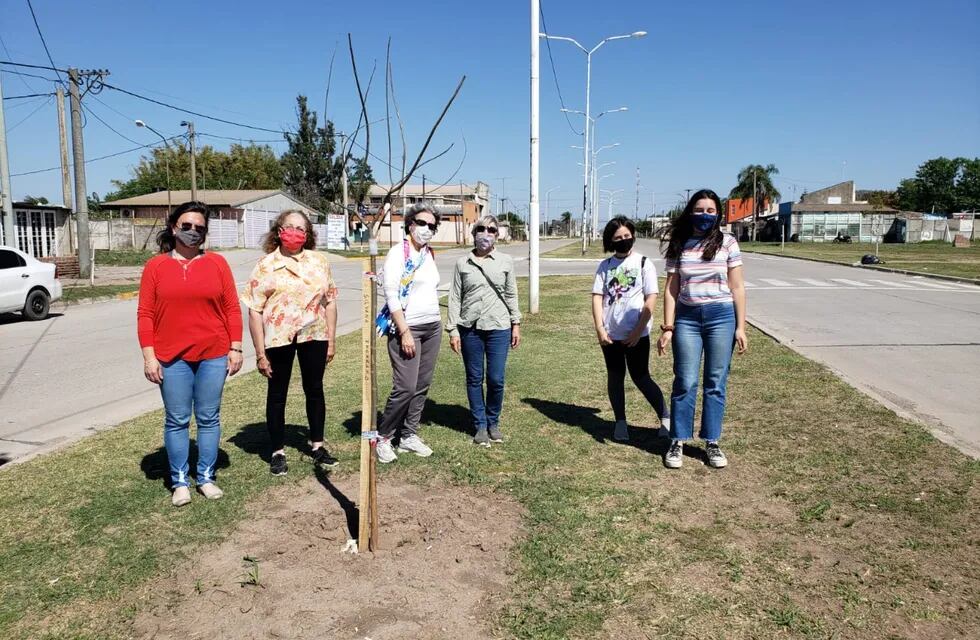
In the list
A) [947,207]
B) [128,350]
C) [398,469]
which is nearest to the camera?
[398,469]

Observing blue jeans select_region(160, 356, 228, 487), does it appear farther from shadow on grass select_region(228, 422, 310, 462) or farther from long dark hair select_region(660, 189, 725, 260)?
long dark hair select_region(660, 189, 725, 260)

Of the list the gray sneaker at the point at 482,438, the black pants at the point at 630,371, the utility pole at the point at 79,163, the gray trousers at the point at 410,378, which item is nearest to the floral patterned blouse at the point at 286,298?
the gray trousers at the point at 410,378

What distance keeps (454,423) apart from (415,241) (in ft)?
6.55

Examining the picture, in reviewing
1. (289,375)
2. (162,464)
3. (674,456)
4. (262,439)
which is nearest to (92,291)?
(262,439)

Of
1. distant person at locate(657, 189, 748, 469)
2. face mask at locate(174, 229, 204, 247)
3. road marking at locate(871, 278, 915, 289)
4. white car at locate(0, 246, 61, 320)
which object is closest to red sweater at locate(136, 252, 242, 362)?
face mask at locate(174, 229, 204, 247)

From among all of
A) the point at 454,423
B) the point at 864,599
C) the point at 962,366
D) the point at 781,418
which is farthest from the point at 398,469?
the point at 962,366

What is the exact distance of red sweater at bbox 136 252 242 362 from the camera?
4.27 meters

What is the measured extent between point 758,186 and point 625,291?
92214mm

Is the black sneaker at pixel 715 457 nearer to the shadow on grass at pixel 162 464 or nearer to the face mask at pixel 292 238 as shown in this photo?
the face mask at pixel 292 238

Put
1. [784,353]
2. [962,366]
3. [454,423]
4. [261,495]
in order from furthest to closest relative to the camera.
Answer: [784,353] → [962,366] → [454,423] → [261,495]

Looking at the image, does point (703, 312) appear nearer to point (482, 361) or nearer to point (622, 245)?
point (622, 245)

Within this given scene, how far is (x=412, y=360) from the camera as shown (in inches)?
200

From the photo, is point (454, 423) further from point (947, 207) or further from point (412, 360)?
point (947, 207)

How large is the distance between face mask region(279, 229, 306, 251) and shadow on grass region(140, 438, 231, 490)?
1.54 m
